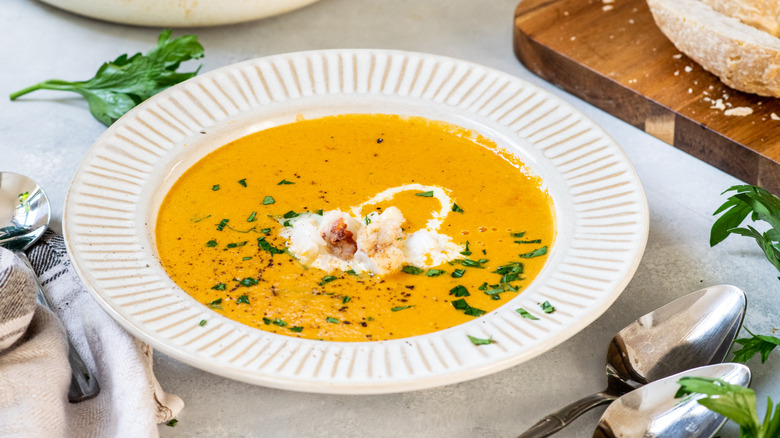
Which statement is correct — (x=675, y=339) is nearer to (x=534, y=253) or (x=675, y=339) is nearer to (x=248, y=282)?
(x=534, y=253)

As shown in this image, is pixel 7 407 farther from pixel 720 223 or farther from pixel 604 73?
pixel 604 73

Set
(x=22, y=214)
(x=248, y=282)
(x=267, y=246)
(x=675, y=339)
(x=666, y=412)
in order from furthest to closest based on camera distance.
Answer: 1. (x=22, y=214)
2. (x=267, y=246)
3. (x=248, y=282)
4. (x=675, y=339)
5. (x=666, y=412)

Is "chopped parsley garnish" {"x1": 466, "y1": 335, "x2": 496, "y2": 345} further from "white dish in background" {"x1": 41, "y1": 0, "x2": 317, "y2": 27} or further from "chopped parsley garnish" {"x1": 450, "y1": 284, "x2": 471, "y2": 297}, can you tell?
"white dish in background" {"x1": 41, "y1": 0, "x2": 317, "y2": 27}

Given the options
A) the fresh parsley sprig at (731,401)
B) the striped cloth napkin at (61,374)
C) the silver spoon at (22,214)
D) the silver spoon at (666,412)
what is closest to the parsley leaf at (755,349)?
the silver spoon at (666,412)

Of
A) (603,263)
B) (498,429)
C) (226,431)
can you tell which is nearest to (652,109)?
(603,263)

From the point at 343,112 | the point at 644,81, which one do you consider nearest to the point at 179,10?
the point at 343,112

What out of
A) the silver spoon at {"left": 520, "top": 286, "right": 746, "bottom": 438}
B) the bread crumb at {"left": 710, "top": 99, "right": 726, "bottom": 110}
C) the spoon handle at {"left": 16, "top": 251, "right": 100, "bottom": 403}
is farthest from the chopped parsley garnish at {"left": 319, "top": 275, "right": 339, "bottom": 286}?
the bread crumb at {"left": 710, "top": 99, "right": 726, "bottom": 110}
